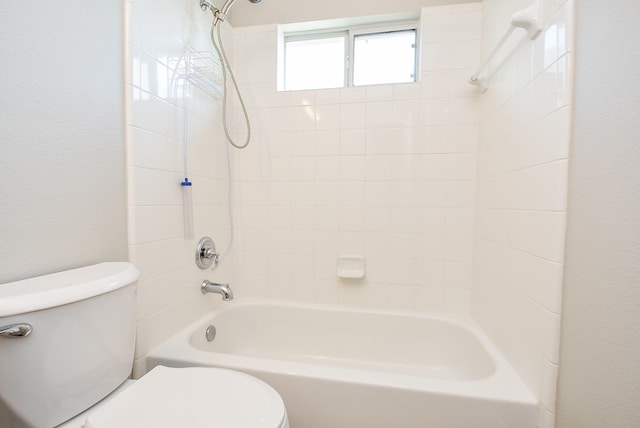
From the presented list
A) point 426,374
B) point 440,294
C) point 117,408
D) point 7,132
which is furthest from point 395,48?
point 117,408

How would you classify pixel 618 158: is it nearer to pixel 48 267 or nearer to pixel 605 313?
pixel 605 313

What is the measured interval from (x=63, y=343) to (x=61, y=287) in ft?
0.43

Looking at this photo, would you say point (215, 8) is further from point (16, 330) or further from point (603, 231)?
point (603, 231)

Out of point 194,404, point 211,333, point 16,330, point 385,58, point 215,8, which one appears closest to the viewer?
point 16,330

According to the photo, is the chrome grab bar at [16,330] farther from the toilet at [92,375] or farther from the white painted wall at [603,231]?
the white painted wall at [603,231]

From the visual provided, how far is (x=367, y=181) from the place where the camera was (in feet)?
5.07

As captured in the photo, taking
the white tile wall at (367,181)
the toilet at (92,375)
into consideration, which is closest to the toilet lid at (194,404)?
the toilet at (92,375)

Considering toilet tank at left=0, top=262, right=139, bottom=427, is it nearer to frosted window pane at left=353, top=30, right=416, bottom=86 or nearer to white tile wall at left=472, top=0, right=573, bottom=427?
white tile wall at left=472, top=0, right=573, bottom=427

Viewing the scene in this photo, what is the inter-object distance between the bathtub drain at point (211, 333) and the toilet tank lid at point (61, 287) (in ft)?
2.28

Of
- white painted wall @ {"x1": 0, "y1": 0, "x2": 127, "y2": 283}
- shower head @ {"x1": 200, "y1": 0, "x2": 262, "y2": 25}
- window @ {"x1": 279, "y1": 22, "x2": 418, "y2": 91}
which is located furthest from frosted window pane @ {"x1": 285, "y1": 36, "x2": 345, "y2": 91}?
white painted wall @ {"x1": 0, "y1": 0, "x2": 127, "y2": 283}

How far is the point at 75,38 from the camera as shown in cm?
79

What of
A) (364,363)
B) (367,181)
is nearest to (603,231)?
(367,181)

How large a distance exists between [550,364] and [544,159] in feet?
2.09

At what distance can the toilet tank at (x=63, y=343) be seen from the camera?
54cm
